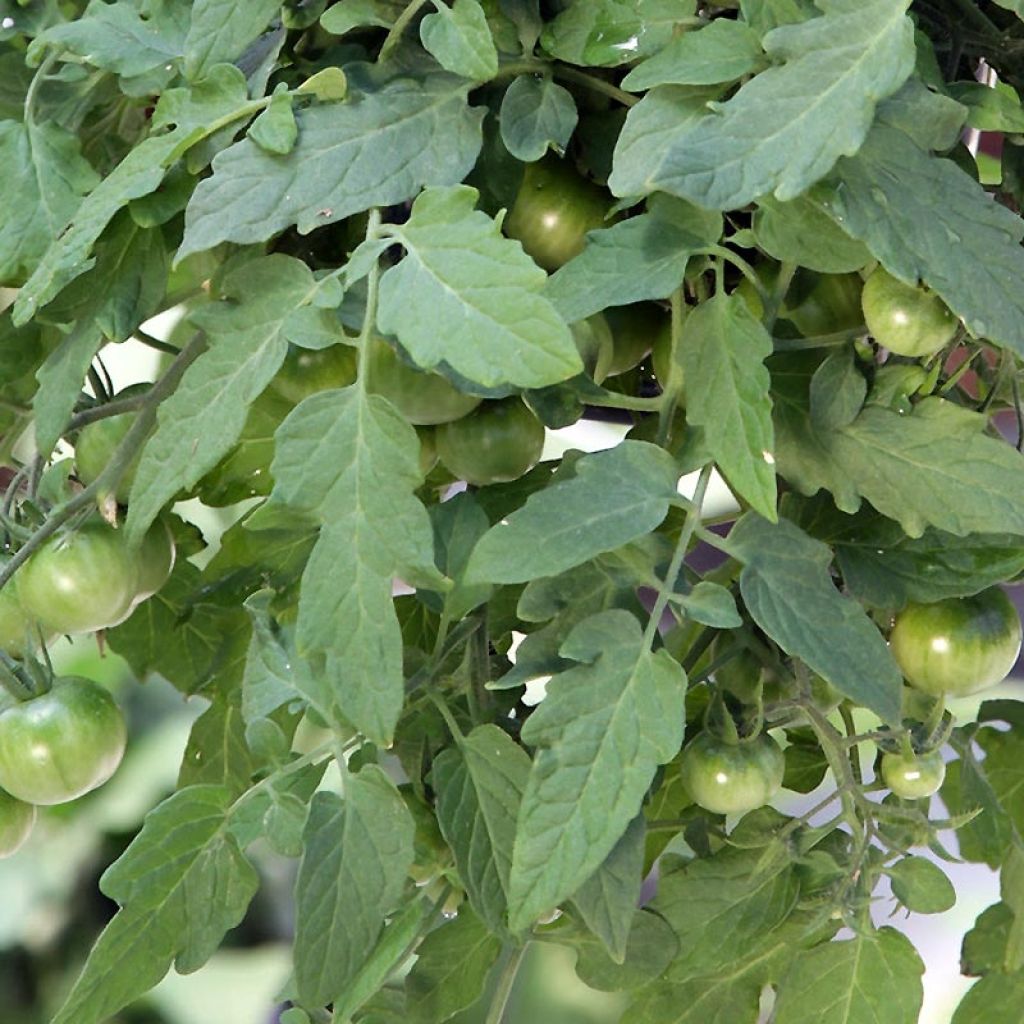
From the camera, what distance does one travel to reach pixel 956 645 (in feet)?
1.31

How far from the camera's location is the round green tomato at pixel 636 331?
0.41 metres

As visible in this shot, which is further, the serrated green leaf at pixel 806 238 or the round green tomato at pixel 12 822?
the round green tomato at pixel 12 822

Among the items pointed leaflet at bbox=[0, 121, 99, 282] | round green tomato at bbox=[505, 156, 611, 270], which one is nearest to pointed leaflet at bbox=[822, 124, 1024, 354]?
round green tomato at bbox=[505, 156, 611, 270]

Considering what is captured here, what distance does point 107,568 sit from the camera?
39 cm

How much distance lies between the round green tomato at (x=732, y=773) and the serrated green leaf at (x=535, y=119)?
17 centimetres

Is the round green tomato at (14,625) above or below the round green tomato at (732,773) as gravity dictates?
above

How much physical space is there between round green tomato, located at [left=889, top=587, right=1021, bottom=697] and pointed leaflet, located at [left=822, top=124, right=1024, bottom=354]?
131mm

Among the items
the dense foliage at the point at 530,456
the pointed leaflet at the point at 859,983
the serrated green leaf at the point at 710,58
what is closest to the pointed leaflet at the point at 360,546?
the dense foliage at the point at 530,456

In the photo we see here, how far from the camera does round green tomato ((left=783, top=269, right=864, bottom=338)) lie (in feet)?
1.25

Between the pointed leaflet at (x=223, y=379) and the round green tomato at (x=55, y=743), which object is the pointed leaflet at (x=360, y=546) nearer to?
the pointed leaflet at (x=223, y=379)

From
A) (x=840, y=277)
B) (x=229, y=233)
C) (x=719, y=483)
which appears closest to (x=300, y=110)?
(x=229, y=233)

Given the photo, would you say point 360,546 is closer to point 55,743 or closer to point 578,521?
point 578,521

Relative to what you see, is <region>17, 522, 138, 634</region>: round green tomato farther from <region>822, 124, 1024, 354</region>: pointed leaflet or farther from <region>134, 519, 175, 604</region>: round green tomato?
<region>822, 124, 1024, 354</region>: pointed leaflet

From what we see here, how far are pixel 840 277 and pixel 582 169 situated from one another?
0.08 m
